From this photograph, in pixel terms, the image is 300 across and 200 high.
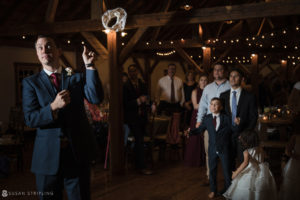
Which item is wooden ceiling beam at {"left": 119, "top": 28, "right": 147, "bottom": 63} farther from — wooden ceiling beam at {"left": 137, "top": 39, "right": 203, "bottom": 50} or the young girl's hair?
wooden ceiling beam at {"left": 137, "top": 39, "right": 203, "bottom": 50}

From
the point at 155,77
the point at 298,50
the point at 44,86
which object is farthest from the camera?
the point at 155,77

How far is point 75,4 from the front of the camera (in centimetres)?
908

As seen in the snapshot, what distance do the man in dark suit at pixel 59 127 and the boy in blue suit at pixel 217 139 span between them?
2093mm

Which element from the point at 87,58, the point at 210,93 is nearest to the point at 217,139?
the point at 210,93

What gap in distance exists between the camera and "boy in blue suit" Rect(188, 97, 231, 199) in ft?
12.2

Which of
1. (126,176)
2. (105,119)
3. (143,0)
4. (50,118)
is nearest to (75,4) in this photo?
(143,0)

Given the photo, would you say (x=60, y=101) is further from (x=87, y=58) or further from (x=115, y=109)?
(x=115, y=109)

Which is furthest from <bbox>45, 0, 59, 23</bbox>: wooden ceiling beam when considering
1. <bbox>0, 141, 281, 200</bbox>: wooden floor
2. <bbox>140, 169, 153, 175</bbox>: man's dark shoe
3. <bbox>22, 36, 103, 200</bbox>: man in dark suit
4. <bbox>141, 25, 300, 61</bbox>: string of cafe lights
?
<bbox>141, 25, 300, 61</bbox>: string of cafe lights

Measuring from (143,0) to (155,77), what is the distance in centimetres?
739

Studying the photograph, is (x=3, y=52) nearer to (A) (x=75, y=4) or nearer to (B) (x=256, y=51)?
(A) (x=75, y=4)

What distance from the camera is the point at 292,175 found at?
3.53 m

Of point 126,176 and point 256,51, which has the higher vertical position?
point 256,51

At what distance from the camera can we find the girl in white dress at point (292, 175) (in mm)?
3502

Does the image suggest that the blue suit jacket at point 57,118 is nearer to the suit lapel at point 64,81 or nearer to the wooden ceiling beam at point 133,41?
the suit lapel at point 64,81
